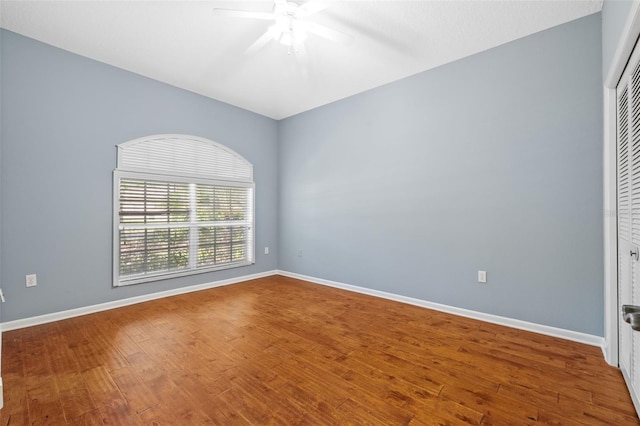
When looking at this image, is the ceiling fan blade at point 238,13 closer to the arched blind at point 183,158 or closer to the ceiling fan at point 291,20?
the ceiling fan at point 291,20

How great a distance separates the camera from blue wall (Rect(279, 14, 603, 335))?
8.14 feet

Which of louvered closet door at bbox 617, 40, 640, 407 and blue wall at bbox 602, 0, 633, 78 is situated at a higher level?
blue wall at bbox 602, 0, 633, 78

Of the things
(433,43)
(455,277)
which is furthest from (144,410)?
(433,43)

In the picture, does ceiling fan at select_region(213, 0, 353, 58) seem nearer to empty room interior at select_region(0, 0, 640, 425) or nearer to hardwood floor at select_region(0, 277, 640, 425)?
empty room interior at select_region(0, 0, 640, 425)

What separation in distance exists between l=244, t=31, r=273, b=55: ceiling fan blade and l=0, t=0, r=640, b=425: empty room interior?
0.03 m

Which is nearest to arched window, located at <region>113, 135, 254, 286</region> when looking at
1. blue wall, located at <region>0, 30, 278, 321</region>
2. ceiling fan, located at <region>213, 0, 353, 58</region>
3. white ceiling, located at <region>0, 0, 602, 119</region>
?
blue wall, located at <region>0, 30, 278, 321</region>

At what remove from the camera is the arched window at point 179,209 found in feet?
11.4

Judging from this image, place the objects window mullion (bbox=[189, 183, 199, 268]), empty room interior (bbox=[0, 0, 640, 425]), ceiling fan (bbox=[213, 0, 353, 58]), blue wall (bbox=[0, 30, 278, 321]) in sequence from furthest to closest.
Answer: window mullion (bbox=[189, 183, 199, 268]) < blue wall (bbox=[0, 30, 278, 321]) < ceiling fan (bbox=[213, 0, 353, 58]) < empty room interior (bbox=[0, 0, 640, 425])

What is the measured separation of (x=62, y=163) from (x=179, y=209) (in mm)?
1311

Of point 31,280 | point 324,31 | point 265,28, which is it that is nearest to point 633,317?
point 324,31

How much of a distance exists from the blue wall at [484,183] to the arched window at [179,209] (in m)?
1.48

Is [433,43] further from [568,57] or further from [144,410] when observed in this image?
[144,410]

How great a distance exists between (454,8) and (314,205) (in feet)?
10.0

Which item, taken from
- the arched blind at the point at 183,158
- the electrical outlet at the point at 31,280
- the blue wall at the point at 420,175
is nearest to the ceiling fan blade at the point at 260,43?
the blue wall at the point at 420,175
